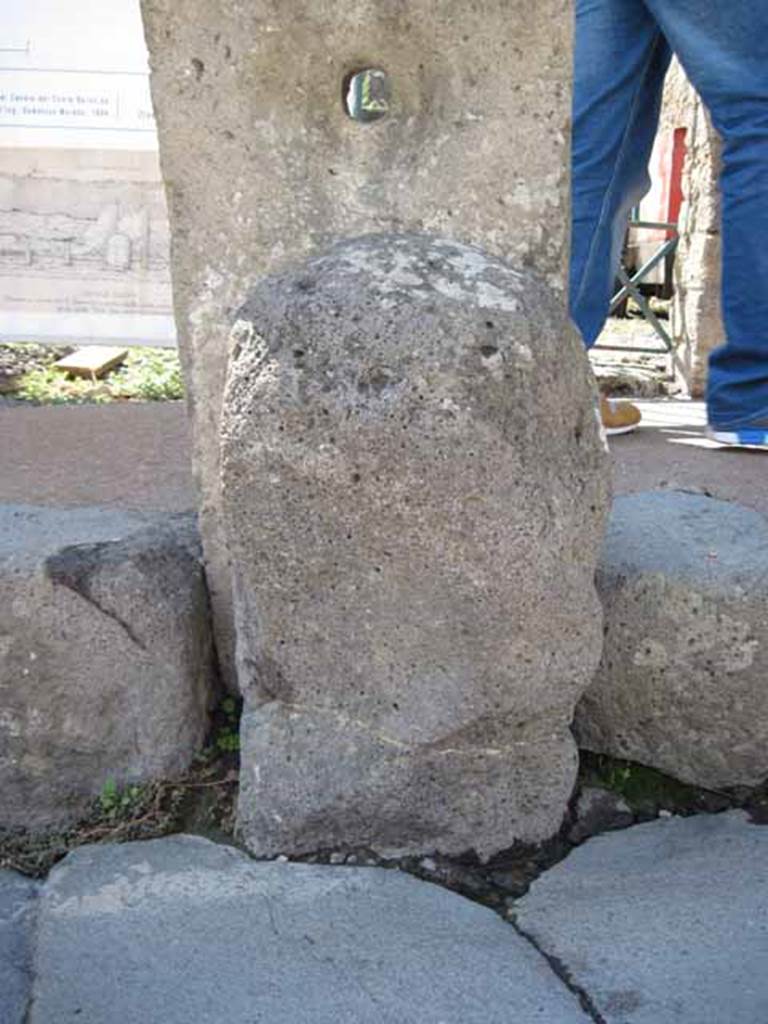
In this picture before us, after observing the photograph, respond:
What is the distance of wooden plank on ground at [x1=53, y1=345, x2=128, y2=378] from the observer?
4.21m

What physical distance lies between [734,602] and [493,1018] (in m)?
0.63

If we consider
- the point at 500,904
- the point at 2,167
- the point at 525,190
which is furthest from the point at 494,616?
the point at 2,167

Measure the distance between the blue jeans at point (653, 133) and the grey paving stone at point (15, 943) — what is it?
157 centimetres

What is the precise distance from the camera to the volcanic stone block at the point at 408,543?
1.32 metres

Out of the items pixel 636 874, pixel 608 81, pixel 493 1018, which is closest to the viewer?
pixel 493 1018

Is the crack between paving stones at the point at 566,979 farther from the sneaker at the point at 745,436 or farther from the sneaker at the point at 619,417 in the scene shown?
the sneaker at the point at 619,417

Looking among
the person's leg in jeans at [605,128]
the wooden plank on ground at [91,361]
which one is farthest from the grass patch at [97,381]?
the person's leg in jeans at [605,128]

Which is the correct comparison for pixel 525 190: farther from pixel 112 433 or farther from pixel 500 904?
pixel 112 433

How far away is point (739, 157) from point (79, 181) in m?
1.64

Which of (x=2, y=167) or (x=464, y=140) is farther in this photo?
(x=2, y=167)

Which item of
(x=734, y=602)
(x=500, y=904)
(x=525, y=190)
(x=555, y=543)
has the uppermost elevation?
(x=525, y=190)

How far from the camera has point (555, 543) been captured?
1373 millimetres

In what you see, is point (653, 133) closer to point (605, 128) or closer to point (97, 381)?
point (605, 128)

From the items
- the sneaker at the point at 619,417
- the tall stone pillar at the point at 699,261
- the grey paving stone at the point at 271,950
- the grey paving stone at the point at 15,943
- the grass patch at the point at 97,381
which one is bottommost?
the grey paving stone at the point at 15,943
